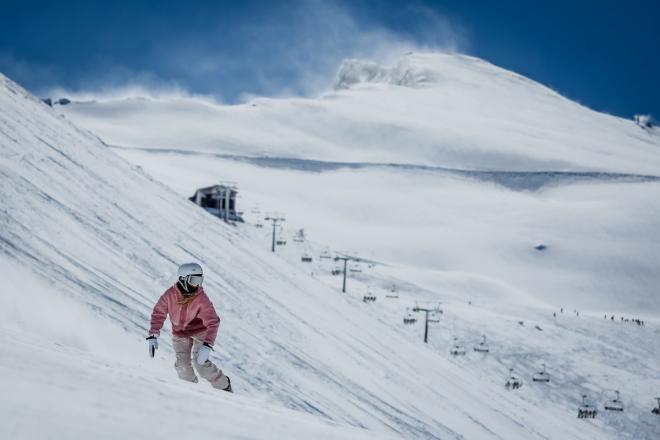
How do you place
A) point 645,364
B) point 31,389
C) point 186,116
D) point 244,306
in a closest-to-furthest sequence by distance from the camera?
point 31,389
point 244,306
point 645,364
point 186,116

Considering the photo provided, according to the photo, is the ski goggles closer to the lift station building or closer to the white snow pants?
the white snow pants

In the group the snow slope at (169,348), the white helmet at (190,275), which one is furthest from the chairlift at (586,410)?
the white helmet at (190,275)

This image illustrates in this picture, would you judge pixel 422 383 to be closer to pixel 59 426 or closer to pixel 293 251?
pixel 59 426

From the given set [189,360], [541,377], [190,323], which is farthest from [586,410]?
[190,323]

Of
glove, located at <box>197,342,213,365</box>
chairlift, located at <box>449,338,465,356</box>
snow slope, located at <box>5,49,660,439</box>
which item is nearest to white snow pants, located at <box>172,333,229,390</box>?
glove, located at <box>197,342,213,365</box>

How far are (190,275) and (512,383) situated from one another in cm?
2759

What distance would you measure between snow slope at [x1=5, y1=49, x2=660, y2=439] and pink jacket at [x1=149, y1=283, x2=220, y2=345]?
2.07ft

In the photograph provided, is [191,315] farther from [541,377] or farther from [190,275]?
[541,377]

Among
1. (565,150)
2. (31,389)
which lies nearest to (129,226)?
(31,389)

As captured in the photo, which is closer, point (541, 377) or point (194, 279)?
point (194, 279)

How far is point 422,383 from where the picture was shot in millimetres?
17125

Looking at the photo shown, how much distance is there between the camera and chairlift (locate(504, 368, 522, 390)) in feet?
98.5

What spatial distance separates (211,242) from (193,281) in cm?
1380

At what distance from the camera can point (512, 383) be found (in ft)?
99.7
